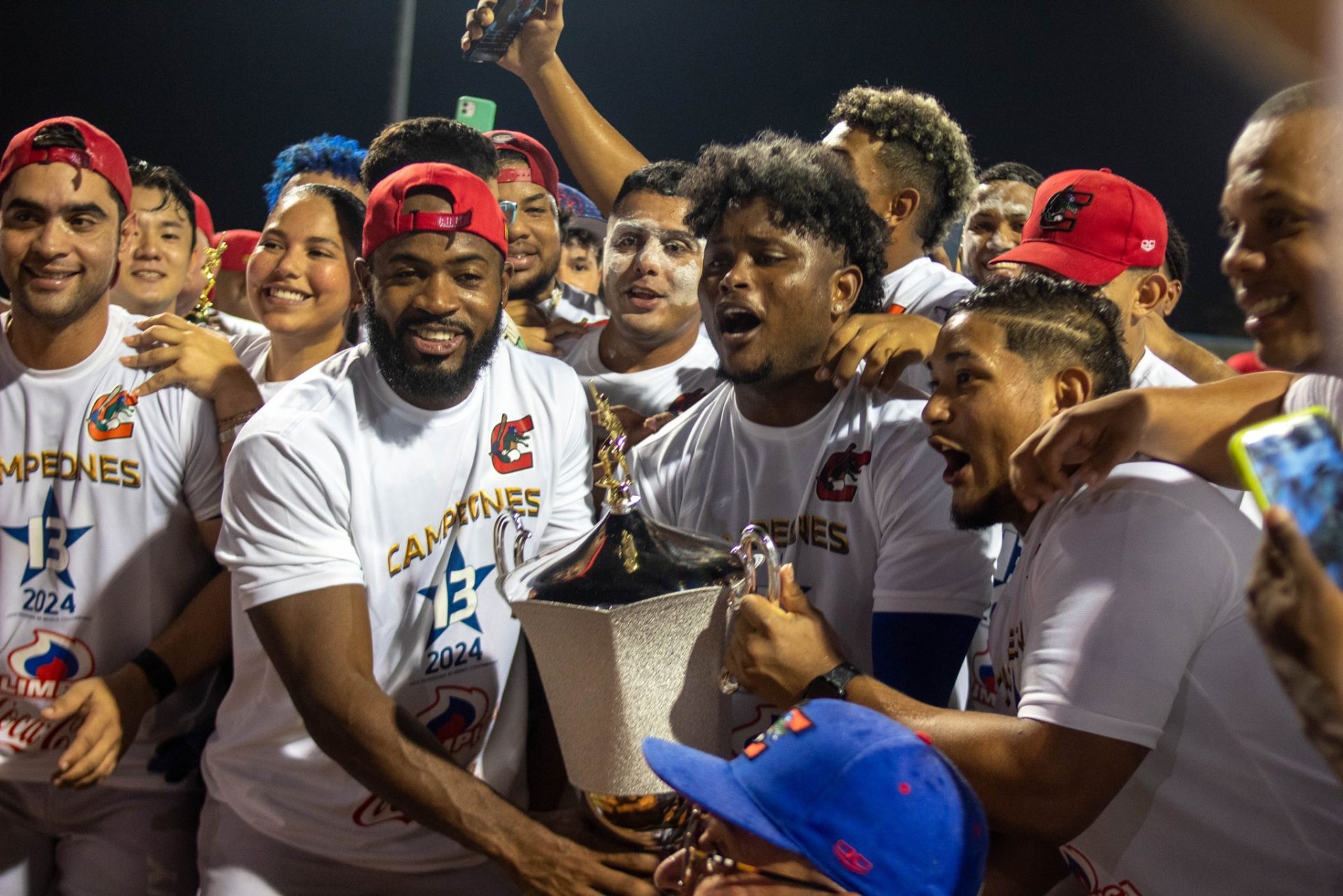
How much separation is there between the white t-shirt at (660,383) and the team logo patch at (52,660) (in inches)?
51.3

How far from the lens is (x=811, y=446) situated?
2.20 meters

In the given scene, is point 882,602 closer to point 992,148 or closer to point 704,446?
point 704,446

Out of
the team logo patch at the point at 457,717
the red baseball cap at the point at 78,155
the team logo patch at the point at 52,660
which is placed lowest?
the team logo patch at the point at 52,660

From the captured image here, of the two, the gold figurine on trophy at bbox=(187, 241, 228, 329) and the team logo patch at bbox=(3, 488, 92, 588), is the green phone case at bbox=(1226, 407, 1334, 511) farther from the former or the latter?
the gold figurine on trophy at bbox=(187, 241, 228, 329)

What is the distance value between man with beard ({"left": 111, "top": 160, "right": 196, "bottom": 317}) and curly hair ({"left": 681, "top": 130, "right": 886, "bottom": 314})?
5.53 ft

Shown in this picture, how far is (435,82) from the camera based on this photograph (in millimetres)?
7422

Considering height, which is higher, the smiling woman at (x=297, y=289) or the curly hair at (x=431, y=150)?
the curly hair at (x=431, y=150)

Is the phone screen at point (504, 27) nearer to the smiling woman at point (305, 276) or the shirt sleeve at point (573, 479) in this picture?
the smiling woman at point (305, 276)

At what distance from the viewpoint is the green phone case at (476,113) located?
4.26 meters

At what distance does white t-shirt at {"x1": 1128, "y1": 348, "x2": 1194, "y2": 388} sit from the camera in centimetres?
259

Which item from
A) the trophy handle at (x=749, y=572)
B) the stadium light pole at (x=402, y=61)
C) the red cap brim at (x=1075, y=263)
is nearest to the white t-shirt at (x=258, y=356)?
the trophy handle at (x=749, y=572)

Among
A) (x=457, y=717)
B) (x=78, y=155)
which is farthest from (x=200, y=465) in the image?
(x=457, y=717)

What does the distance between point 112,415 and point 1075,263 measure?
7.12ft

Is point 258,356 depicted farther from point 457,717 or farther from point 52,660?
point 457,717
